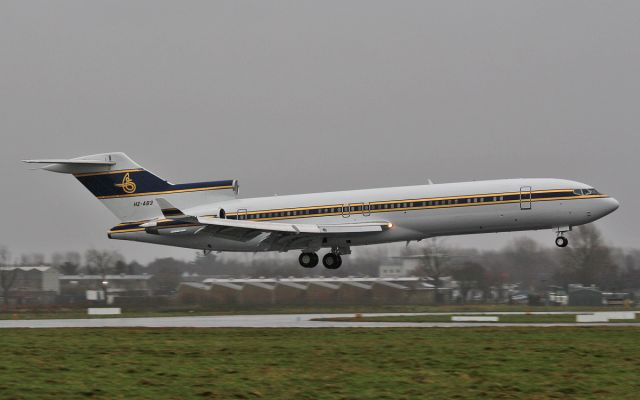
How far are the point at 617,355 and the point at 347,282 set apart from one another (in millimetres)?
38171

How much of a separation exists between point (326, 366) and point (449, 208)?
23.2m

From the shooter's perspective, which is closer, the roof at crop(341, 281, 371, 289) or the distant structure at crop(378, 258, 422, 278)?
the roof at crop(341, 281, 371, 289)

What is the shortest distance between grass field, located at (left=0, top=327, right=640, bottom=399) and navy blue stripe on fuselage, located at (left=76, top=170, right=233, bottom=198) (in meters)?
21.7

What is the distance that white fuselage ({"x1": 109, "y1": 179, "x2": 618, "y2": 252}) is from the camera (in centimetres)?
4347

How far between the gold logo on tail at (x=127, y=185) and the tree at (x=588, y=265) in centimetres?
3821

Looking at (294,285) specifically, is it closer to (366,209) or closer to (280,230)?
(280,230)

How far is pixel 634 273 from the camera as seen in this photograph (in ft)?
261

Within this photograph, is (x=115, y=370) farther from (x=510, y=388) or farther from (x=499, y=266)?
(x=499, y=266)

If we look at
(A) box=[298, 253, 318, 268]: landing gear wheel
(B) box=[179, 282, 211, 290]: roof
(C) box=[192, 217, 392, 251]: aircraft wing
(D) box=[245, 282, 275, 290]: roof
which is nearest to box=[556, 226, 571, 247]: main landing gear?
(C) box=[192, 217, 392, 251]: aircraft wing

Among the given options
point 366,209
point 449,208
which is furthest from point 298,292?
point 449,208

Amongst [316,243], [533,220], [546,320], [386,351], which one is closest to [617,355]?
[386,351]

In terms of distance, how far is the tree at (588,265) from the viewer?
7188cm

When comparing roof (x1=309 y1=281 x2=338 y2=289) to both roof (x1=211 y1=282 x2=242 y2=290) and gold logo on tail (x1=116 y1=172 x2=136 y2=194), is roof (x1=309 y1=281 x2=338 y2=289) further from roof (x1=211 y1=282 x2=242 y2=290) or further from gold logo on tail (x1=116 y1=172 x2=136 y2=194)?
gold logo on tail (x1=116 y1=172 x2=136 y2=194)

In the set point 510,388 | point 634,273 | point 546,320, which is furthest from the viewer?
point 634,273
